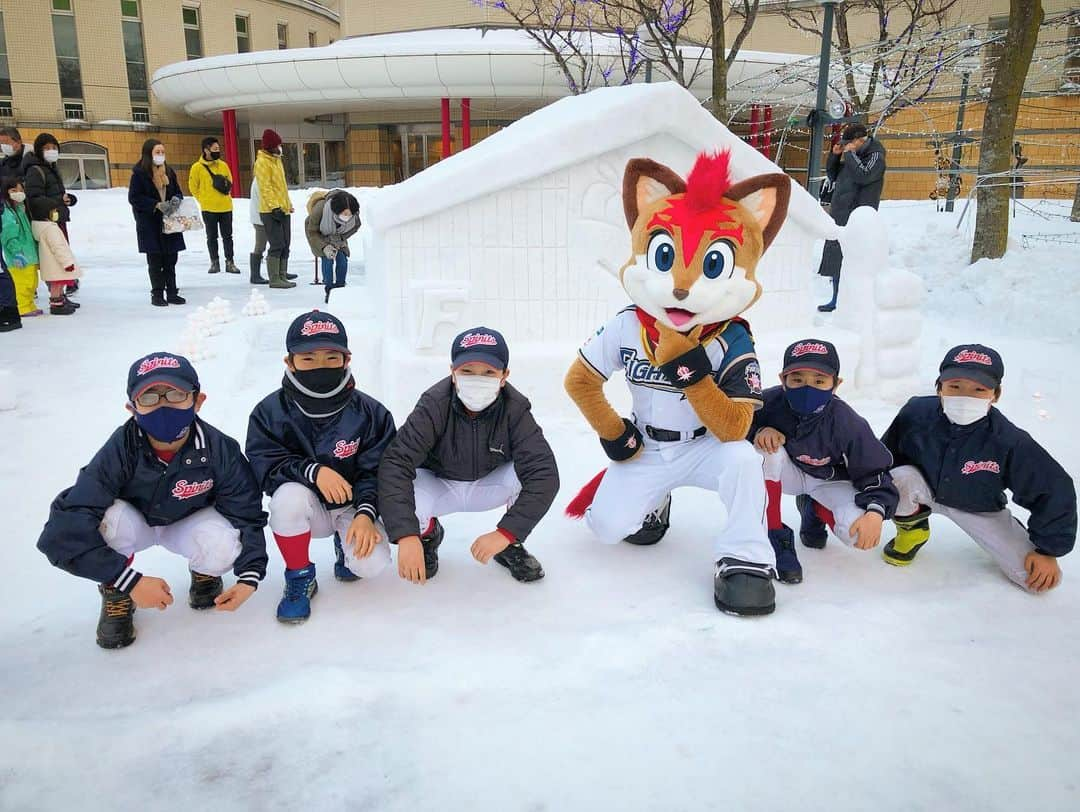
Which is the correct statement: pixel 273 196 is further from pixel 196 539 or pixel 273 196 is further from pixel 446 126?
pixel 446 126

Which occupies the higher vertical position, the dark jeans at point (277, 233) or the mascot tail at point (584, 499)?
the dark jeans at point (277, 233)

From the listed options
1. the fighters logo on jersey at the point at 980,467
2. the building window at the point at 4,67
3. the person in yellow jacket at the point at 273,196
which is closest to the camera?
the fighters logo on jersey at the point at 980,467

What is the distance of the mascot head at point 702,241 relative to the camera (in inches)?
96.5

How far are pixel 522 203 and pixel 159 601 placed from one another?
2.72 meters

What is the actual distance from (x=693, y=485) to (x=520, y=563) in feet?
2.21

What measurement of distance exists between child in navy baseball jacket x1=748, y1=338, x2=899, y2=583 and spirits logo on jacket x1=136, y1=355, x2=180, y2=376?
1.91m

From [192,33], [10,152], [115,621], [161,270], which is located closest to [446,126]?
[192,33]

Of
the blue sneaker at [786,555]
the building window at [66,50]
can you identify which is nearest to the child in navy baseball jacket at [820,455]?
the blue sneaker at [786,555]

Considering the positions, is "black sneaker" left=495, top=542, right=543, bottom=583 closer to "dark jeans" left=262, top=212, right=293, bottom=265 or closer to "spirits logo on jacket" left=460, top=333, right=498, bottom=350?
"spirits logo on jacket" left=460, top=333, right=498, bottom=350

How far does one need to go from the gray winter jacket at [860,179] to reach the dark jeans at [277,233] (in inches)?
221

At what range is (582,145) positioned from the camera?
13.3 ft

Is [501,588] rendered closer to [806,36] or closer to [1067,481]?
[1067,481]

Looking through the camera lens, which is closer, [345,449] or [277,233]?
[345,449]

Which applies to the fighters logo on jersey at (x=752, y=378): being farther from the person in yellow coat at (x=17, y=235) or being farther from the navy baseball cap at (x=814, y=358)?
the person in yellow coat at (x=17, y=235)
